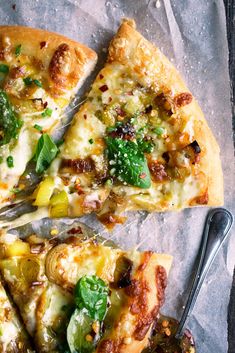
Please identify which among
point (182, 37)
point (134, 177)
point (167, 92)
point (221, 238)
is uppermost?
point (182, 37)

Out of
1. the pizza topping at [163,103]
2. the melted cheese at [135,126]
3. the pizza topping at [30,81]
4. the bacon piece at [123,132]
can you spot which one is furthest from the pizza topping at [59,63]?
the pizza topping at [163,103]

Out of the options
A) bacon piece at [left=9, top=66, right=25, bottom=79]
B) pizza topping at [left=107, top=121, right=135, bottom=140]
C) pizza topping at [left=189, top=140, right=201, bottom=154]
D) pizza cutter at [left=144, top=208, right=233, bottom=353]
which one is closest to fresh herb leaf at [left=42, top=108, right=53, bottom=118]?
bacon piece at [left=9, top=66, right=25, bottom=79]

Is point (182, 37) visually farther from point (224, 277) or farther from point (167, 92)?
Answer: point (224, 277)

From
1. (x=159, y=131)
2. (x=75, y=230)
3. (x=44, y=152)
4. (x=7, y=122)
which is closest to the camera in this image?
(x=7, y=122)

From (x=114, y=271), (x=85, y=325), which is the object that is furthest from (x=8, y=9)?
(x=85, y=325)

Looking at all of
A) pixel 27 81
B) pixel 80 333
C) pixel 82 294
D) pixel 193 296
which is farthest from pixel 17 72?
pixel 193 296

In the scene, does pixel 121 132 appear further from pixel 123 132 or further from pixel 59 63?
pixel 59 63

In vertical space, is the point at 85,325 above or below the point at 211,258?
below
